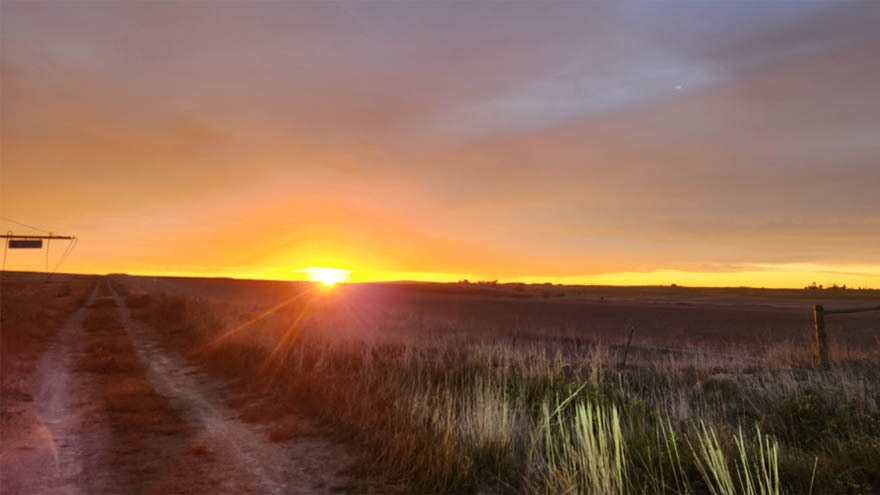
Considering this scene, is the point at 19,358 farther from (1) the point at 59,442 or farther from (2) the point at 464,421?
(2) the point at 464,421

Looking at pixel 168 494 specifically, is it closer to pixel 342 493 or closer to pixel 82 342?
pixel 342 493

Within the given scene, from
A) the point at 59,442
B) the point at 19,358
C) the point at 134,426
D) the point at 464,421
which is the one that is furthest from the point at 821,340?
the point at 19,358

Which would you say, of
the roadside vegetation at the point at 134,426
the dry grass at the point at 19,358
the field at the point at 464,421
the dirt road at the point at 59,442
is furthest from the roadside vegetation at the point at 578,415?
the dry grass at the point at 19,358

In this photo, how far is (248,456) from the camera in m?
7.44

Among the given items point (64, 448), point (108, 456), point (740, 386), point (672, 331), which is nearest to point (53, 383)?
point (64, 448)

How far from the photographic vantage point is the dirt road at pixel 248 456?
6391 mm

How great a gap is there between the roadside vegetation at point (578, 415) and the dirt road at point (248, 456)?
494mm

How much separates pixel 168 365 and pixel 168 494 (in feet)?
33.4

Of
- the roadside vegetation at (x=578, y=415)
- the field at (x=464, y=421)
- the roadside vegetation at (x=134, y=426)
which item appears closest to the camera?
the roadside vegetation at (x=578, y=415)

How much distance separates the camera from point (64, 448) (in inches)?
303

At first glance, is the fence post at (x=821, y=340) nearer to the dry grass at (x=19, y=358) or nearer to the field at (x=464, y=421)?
the field at (x=464, y=421)

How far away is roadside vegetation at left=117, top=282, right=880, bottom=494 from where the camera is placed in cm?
549

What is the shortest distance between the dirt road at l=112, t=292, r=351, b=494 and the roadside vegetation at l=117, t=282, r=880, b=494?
49 centimetres

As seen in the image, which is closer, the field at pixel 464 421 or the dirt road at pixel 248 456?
the field at pixel 464 421
